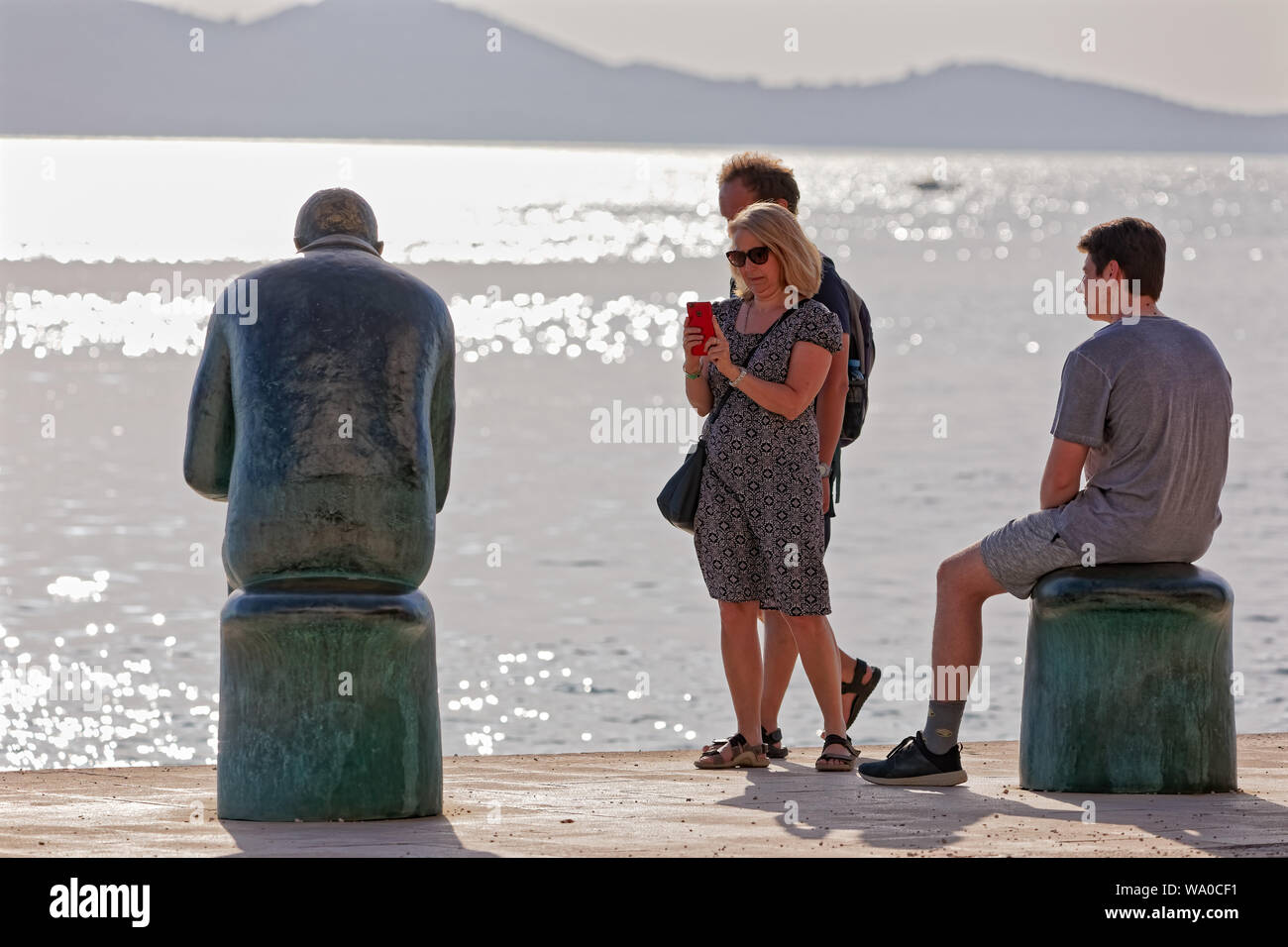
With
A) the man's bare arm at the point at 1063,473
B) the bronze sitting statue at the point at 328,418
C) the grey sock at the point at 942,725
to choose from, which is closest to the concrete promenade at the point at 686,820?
the grey sock at the point at 942,725

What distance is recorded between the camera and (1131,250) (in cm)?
668

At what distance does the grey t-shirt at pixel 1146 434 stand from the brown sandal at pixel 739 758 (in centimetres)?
155

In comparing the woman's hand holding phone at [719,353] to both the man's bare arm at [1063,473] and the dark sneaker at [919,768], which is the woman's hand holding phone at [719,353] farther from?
the dark sneaker at [919,768]

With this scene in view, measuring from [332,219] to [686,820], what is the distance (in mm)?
2265

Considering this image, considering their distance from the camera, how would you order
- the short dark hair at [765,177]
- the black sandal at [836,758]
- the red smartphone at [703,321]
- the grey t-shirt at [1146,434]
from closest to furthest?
the grey t-shirt at [1146,434]
the red smartphone at [703,321]
the black sandal at [836,758]
the short dark hair at [765,177]

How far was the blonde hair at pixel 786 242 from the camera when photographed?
7254 millimetres

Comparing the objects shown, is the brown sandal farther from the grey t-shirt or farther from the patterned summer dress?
the grey t-shirt

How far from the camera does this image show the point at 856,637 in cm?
1466

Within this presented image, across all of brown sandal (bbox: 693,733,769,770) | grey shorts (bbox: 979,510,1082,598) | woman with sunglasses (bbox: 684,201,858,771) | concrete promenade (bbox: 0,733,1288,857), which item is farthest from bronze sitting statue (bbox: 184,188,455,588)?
grey shorts (bbox: 979,510,1082,598)

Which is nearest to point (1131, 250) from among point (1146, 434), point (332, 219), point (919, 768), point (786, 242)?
point (1146, 434)

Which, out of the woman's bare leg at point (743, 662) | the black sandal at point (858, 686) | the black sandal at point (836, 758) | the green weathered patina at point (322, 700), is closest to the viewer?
the green weathered patina at point (322, 700)

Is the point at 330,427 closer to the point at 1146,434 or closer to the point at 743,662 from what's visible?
the point at 743,662

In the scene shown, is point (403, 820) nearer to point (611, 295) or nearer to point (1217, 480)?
point (1217, 480)
